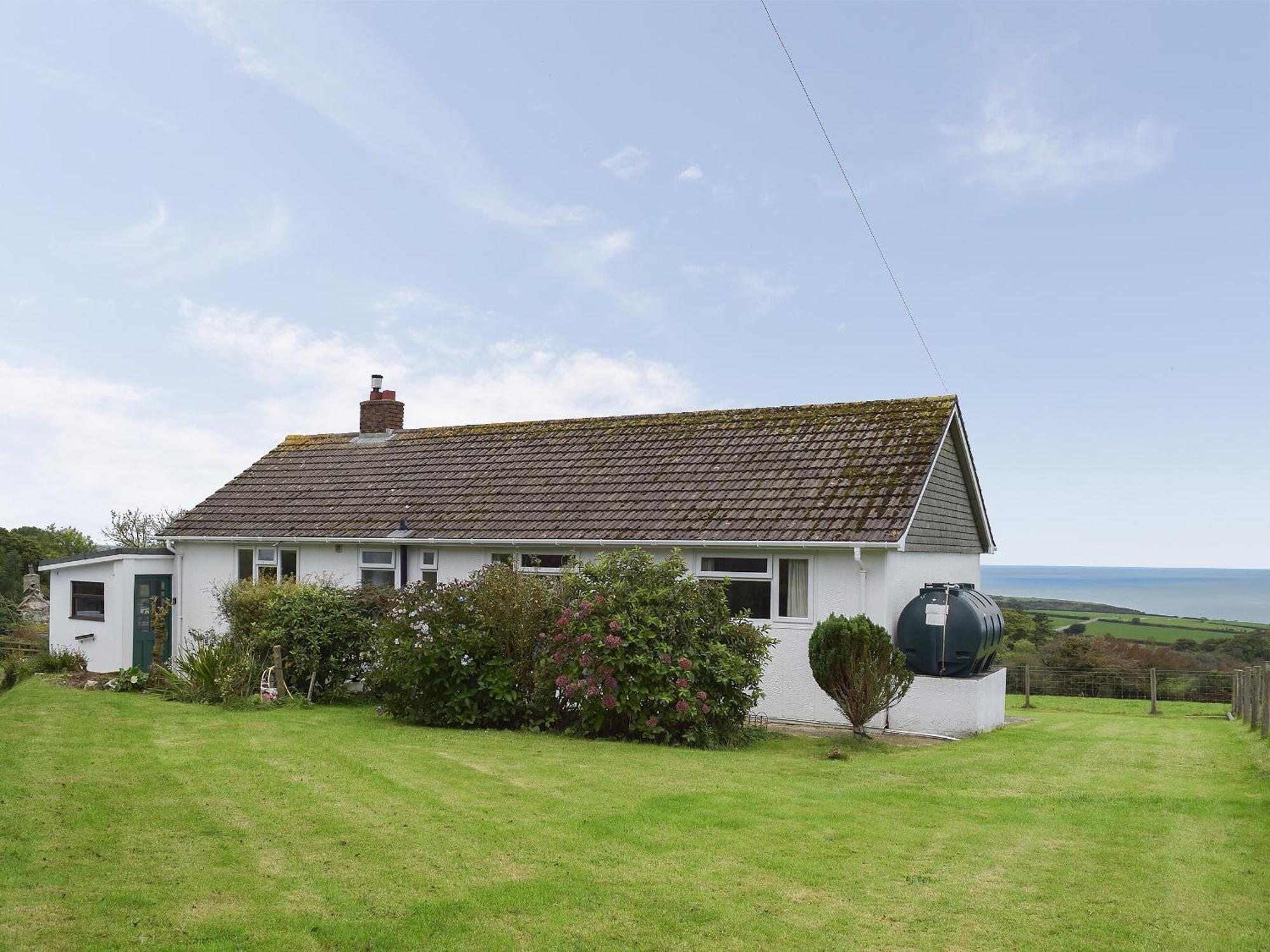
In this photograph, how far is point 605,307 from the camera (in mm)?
22906

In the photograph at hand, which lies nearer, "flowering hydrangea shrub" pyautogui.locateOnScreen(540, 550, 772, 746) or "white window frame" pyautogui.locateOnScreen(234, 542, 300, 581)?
"flowering hydrangea shrub" pyautogui.locateOnScreen(540, 550, 772, 746)

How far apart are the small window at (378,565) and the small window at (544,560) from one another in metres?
3.39

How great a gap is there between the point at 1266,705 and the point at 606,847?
12.1m

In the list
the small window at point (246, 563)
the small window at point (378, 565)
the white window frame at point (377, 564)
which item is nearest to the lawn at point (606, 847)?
the white window frame at point (377, 564)

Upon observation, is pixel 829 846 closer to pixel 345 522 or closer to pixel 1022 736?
pixel 1022 736

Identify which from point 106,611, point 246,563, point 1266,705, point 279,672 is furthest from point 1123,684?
point 106,611

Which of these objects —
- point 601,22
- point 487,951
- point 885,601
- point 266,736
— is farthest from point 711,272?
point 487,951

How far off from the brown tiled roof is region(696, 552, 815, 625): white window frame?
443mm

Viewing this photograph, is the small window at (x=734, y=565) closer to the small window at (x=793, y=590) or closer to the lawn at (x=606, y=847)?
the small window at (x=793, y=590)

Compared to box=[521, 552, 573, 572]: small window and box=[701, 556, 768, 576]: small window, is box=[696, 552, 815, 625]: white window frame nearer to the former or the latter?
box=[701, 556, 768, 576]: small window

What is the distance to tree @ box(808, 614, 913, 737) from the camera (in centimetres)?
1441

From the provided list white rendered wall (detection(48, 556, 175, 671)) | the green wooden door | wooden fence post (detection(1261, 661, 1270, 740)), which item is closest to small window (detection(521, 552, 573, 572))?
the green wooden door

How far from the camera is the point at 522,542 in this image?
1959 centimetres

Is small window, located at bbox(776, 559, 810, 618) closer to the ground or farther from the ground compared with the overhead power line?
closer to the ground
